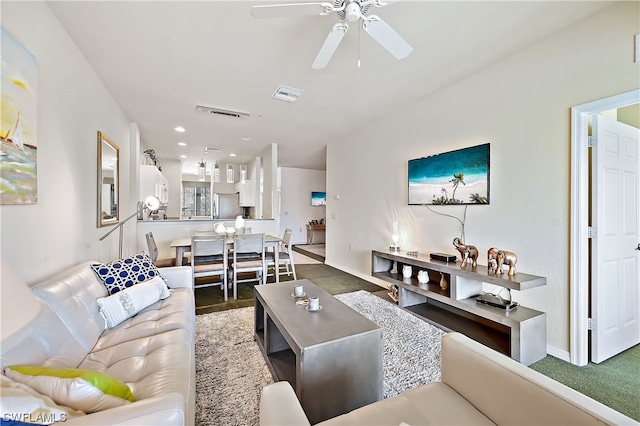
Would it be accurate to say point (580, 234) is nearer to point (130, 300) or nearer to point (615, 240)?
point (615, 240)

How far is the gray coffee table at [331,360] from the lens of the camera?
1.41 metres

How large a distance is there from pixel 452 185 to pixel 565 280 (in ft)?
4.34

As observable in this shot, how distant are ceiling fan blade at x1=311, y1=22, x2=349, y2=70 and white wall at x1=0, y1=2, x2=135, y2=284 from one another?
1782mm

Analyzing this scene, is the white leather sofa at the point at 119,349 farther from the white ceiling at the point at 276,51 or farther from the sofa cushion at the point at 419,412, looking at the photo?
the white ceiling at the point at 276,51

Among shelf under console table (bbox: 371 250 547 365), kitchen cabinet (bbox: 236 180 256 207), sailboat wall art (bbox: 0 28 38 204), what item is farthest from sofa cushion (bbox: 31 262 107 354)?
kitchen cabinet (bbox: 236 180 256 207)

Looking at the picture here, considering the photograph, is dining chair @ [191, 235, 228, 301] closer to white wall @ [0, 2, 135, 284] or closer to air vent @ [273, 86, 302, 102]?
white wall @ [0, 2, 135, 284]

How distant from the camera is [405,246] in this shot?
3703 mm

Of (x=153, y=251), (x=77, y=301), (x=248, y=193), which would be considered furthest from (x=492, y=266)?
(x=248, y=193)

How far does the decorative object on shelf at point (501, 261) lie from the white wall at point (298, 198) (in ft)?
22.1

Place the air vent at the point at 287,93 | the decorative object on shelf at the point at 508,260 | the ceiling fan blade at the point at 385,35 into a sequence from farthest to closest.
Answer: the air vent at the point at 287,93 < the decorative object on shelf at the point at 508,260 < the ceiling fan blade at the point at 385,35

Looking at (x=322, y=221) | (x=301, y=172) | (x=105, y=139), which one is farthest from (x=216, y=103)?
(x=322, y=221)

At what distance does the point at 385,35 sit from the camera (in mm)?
1734

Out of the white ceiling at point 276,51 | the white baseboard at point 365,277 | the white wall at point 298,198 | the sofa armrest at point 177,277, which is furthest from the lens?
the white wall at point 298,198

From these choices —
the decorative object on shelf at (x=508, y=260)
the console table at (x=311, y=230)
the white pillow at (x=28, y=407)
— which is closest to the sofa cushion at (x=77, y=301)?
the white pillow at (x=28, y=407)
